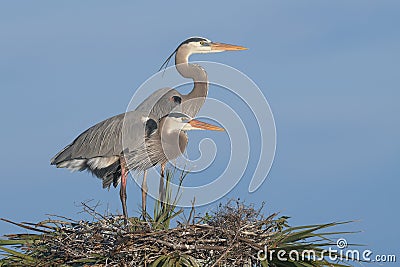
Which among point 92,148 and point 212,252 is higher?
point 92,148

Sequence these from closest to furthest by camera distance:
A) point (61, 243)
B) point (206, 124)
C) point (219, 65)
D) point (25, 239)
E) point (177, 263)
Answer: point (177, 263), point (61, 243), point (25, 239), point (206, 124), point (219, 65)

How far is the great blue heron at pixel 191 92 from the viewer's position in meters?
12.8

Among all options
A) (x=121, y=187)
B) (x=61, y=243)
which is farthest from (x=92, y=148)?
(x=61, y=243)

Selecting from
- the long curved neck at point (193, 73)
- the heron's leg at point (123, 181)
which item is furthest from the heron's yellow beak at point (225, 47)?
the heron's leg at point (123, 181)

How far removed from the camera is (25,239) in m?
8.68

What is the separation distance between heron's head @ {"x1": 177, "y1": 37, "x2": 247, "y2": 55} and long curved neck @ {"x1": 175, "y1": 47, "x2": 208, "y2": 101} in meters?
0.06

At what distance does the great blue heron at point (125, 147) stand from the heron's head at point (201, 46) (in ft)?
7.85

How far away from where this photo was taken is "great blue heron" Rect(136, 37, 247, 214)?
12820mm

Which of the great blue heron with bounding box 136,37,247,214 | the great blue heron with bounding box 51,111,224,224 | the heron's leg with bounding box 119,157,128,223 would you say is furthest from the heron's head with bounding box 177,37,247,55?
the heron's leg with bounding box 119,157,128,223

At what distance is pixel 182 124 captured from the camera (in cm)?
1138

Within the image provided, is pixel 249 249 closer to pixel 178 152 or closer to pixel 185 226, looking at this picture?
pixel 185 226

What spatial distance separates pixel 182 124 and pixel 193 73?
2.53m

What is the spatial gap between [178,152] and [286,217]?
380 centimetres

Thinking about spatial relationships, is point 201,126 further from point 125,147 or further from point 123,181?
point 123,181
